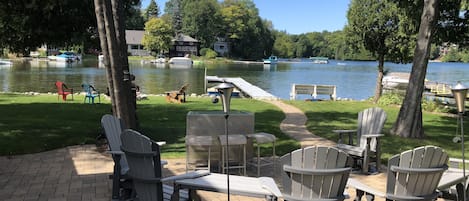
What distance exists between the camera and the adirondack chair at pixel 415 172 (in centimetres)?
330

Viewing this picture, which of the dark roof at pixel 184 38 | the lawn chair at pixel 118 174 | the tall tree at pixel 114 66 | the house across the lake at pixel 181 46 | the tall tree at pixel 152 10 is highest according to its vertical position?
the tall tree at pixel 152 10

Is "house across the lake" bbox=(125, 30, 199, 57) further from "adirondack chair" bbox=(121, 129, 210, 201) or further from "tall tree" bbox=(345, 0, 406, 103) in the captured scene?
"adirondack chair" bbox=(121, 129, 210, 201)

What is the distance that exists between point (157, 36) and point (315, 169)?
267ft

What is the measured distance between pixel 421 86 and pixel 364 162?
3.38m

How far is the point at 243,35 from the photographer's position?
94000 mm

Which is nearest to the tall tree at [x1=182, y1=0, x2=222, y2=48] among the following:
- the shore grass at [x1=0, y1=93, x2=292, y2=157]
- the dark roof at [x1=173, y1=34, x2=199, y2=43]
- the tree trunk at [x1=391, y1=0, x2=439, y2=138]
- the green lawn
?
the dark roof at [x1=173, y1=34, x2=199, y2=43]

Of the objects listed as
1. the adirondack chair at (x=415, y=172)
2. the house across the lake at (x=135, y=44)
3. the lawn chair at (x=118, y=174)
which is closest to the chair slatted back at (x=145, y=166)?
the lawn chair at (x=118, y=174)

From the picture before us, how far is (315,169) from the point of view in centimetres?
304

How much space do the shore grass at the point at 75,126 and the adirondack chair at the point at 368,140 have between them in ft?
4.58

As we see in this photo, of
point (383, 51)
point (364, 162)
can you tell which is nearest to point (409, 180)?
point (364, 162)

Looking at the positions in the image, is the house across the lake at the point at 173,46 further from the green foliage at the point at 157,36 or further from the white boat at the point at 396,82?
the white boat at the point at 396,82

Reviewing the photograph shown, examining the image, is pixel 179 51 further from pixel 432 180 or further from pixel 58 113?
pixel 432 180

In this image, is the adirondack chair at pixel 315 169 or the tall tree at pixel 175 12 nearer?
the adirondack chair at pixel 315 169

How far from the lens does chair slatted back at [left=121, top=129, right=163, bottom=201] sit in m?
3.32
